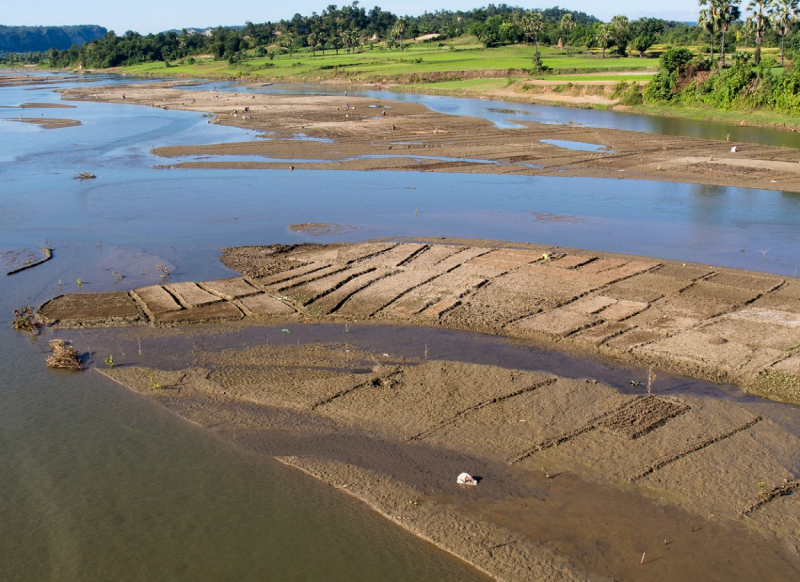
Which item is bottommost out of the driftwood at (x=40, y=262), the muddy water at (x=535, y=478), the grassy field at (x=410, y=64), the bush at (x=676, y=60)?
the muddy water at (x=535, y=478)

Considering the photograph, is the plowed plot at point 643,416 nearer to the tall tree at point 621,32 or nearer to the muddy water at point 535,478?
the muddy water at point 535,478

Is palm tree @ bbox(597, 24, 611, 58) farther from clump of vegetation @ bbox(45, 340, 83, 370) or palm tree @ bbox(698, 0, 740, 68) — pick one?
clump of vegetation @ bbox(45, 340, 83, 370)

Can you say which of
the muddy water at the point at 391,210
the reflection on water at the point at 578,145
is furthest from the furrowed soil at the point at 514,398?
the reflection on water at the point at 578,145

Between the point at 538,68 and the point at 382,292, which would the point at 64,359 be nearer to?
the point at 382,292

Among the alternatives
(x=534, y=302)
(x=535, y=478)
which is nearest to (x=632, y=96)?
(x=534, y=302)

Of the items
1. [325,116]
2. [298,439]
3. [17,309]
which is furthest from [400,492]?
[325,116]
